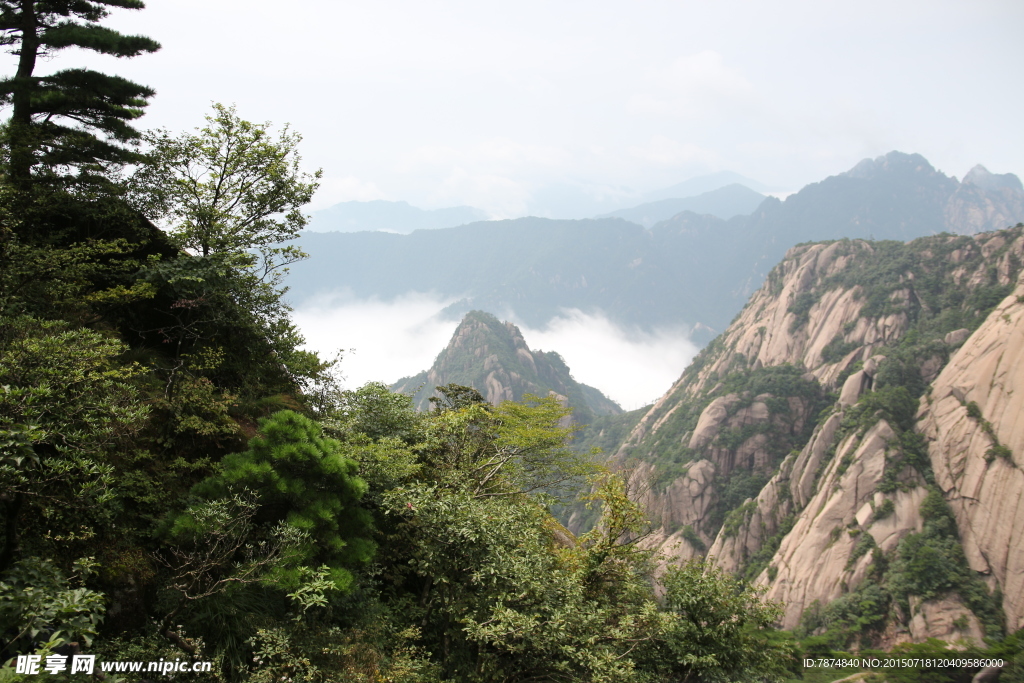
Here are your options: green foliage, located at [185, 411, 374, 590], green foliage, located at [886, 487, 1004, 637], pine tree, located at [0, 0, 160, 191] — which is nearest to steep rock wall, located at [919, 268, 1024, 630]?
green foliage, located at [886, 487, 1004, 637]

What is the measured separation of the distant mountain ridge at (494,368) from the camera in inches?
5379

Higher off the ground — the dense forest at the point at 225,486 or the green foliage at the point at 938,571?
the dense forest at the point at 225,486

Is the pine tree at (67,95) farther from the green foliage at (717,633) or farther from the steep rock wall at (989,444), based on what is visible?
the steep rock wall at (989,444)

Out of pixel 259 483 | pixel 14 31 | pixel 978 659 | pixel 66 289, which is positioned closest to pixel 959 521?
pixel 978 659

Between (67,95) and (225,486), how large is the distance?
11.2m

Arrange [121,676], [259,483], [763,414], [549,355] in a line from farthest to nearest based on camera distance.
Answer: [549,355]
[763,414]
[259,483]
[121,676]

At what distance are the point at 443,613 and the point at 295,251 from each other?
407 inches

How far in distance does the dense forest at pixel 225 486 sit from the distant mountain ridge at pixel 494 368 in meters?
116

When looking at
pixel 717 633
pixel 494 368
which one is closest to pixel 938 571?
pixel 717 633

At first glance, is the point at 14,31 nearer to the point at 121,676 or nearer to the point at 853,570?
the point at 121,676

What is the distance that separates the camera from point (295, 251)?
1503 centimetres

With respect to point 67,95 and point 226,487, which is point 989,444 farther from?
point 67,95

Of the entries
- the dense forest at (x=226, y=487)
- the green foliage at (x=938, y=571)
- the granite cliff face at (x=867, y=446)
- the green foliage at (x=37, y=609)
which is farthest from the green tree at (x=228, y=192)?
the green foliage at (x=938, y=571)

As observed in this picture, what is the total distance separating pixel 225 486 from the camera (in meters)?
8.66
